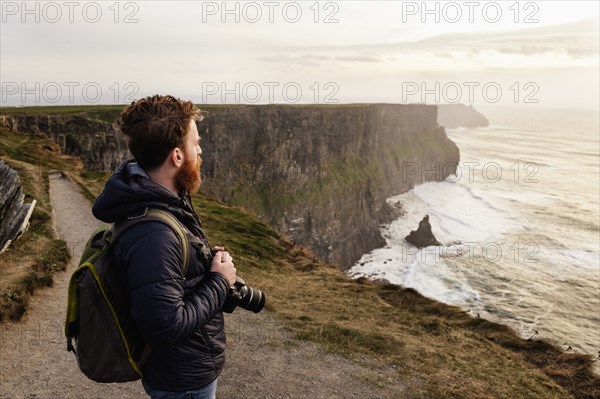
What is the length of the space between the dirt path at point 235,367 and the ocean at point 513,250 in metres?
12.3

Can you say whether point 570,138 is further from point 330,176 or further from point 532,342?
point 532,342

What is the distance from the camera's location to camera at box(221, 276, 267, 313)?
3.71 m

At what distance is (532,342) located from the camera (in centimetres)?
1622

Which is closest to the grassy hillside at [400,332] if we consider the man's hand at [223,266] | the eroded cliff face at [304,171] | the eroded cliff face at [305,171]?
the man's hand at [223,266]

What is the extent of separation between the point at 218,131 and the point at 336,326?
166ft

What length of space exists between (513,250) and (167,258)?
60.9 m

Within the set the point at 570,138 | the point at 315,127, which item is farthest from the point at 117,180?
the point at 570,138

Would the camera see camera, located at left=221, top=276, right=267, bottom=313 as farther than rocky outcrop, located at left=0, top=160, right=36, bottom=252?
No

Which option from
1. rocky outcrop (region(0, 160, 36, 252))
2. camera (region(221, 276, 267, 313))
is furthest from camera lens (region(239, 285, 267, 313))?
rocky outcrop (region(0, 160, 36, 252))

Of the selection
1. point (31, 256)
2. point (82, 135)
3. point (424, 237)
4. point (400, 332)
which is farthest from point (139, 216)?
point (424, 237)

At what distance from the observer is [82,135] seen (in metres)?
43.5

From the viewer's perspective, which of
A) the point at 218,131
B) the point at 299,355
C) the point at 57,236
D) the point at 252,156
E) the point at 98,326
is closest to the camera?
the point at 98,326

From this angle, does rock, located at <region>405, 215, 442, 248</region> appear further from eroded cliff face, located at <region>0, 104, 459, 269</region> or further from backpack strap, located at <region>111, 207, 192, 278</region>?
backpack strap, located at <region>111, 207, 192, 278</region>

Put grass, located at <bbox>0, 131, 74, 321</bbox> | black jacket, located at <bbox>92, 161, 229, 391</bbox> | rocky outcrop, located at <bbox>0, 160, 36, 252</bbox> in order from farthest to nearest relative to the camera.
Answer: rocky outcrop, located at <bbox>0, 160, 36, 252</bbox> < grass, located at <bbox>0, 131, 74, 321</bbox> < black jacket, located at <bbox>92, 161, 229, 391</bbox>
